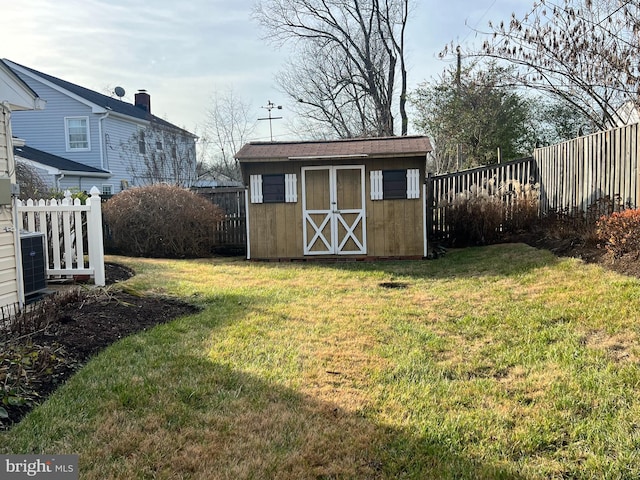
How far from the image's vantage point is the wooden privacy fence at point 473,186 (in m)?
9.87

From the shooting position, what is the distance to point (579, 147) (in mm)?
8078

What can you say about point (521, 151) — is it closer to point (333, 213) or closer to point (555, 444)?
point (333, 213)

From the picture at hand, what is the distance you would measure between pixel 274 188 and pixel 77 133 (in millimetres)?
13532

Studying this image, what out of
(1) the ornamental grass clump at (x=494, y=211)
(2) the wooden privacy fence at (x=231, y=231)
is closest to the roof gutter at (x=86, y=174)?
(2) the wooden privacy fence at (x=231, y=231)

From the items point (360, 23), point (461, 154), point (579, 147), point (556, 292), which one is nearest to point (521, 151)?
point (461, 154)

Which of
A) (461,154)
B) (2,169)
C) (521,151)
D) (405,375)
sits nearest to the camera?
(405,375)

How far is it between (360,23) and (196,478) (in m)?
21.9

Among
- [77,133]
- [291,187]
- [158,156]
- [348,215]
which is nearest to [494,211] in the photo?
[348,215]

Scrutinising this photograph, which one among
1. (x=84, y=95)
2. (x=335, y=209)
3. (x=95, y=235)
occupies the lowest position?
(x=95, y=235)

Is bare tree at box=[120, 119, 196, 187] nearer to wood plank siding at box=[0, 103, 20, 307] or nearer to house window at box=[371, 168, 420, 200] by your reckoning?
house window at box=[371, 168, 420, 200]

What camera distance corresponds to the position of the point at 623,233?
562 centimetres

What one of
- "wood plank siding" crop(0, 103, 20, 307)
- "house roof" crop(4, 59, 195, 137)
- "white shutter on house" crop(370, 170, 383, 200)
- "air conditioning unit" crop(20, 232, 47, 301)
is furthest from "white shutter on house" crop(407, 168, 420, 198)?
"house roof" crop(4, 59, 195, 137)

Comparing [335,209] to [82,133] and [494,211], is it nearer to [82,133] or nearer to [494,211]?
[494,211]

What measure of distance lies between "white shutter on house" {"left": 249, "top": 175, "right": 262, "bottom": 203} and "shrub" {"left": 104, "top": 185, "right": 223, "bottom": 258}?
1493 mm
